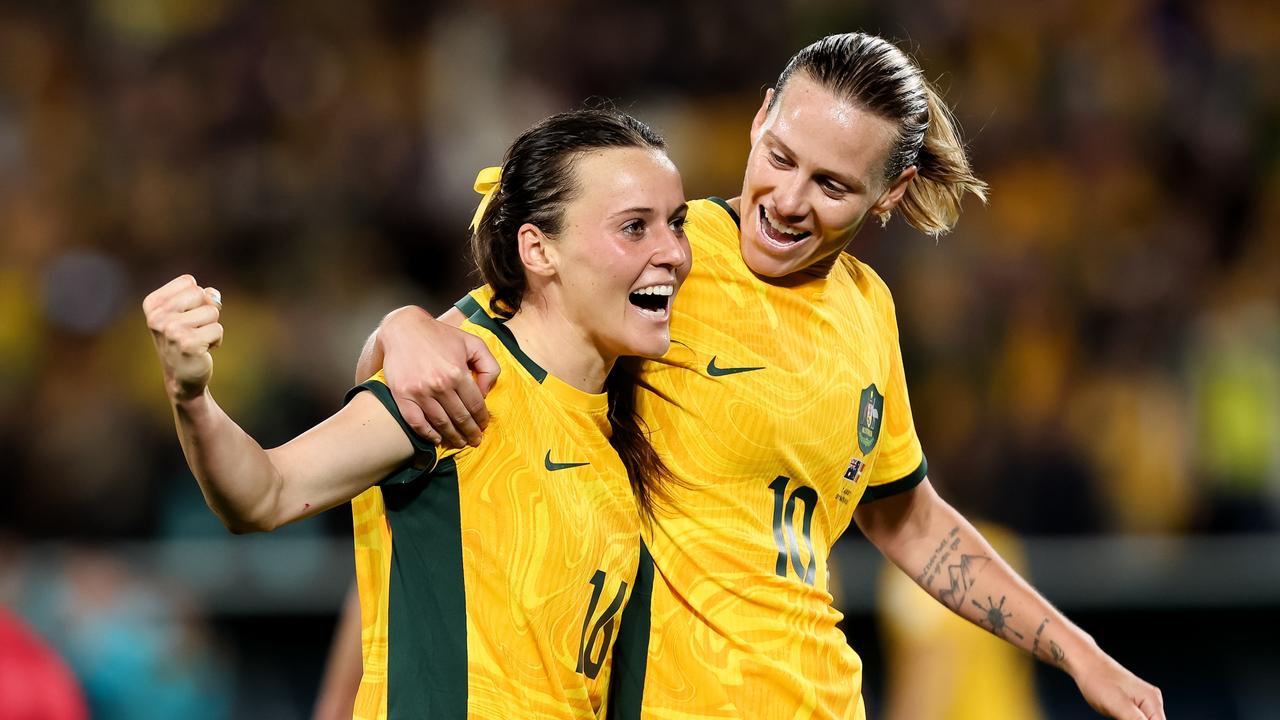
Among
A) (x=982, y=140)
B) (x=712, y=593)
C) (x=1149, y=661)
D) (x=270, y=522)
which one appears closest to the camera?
(x=270, y=522)

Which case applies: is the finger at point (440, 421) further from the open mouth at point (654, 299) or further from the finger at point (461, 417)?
the open mouth at point (654, 299)

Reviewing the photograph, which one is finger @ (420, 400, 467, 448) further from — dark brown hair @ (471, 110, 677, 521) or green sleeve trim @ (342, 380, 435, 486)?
dark brown hair @ (471, 110, 677, 521)

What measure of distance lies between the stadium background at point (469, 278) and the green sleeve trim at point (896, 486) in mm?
3759

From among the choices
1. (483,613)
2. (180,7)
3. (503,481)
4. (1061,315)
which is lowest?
(1061,315)

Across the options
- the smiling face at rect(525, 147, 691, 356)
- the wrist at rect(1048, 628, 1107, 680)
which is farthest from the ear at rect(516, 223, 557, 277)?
the wrist at rect(1048, 628, 1107, 680)

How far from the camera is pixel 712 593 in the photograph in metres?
2.98

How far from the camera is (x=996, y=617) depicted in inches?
134

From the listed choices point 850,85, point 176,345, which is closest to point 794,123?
point 850,85

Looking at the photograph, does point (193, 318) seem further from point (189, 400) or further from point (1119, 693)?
point (1119, 693)

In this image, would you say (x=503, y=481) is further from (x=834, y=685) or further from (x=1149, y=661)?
(x=1149, y=661)

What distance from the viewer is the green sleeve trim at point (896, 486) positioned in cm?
342

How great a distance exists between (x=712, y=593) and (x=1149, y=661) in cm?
508

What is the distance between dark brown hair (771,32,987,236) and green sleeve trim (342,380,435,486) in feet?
3.33

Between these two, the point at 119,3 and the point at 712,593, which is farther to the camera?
the point at 119,3
